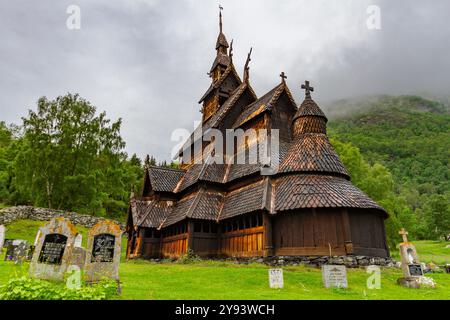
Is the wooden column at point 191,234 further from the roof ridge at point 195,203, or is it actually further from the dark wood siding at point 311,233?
the dark wood siding at point 311,233

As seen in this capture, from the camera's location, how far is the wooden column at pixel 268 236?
16688mm

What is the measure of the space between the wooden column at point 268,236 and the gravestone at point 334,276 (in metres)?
5.23

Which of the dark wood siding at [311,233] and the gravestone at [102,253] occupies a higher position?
the dark wood siding at [311,233]

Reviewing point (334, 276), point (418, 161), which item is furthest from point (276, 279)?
point (418, 161)

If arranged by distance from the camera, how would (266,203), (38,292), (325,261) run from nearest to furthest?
(38,292) < (325,261) < (266,203)

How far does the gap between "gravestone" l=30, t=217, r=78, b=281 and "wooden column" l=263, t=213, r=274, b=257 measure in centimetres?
923

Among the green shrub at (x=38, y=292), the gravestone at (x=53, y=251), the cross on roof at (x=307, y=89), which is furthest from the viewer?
the cross on roof at (x=307, y=89)

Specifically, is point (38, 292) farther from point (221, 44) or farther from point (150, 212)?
point (221, 44)

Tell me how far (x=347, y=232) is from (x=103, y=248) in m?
10.7

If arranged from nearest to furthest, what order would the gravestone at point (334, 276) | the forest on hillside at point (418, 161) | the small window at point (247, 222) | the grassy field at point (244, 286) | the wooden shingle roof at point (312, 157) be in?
the grassy field at point (244, 286), the gravestone at point (334, 276), the wooden shingle roof at point (312, 157), the small window at point (247, 222), the forest on hillside at point (418, 161)

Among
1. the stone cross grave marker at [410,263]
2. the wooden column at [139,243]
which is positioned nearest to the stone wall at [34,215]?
the wooden column at [139,243]

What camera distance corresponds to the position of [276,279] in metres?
11.5

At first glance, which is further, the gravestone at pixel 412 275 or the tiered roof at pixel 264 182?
the tiered roof at pixel 264 182
